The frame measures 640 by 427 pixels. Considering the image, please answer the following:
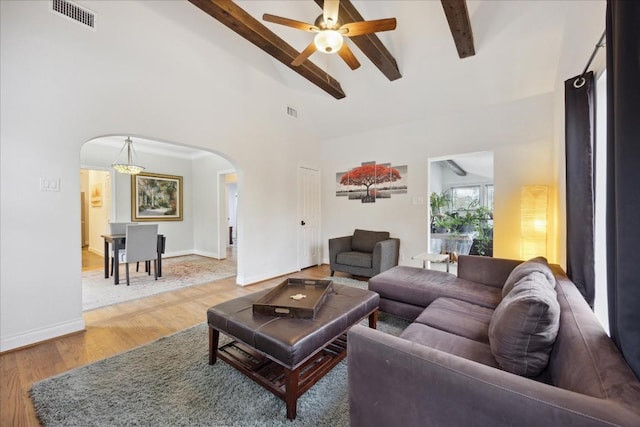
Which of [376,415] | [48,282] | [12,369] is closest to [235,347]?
[376,415]

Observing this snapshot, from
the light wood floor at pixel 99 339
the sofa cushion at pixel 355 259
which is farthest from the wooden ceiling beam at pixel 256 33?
the light wood floor at pixel 99 339

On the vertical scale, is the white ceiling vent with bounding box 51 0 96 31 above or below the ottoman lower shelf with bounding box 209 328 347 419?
above

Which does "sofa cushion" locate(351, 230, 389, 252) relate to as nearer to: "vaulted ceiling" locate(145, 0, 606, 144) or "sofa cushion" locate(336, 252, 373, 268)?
"sofa cushion" locate(336, 252, 373, 268)

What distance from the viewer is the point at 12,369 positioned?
1.97 metres

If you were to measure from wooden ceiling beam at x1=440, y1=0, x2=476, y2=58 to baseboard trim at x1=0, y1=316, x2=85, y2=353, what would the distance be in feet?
14.9

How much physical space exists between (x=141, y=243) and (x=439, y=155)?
194 inches

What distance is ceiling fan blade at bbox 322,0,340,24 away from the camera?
1.95 m

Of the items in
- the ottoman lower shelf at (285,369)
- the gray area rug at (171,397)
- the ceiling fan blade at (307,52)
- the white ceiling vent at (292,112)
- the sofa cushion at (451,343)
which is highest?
the white ceiling vent at (292,112)

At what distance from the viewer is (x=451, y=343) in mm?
1515

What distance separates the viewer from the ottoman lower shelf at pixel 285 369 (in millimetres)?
1482

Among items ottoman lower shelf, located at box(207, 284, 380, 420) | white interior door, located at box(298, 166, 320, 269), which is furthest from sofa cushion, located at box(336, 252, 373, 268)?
ottoman lower shelf, located at box(207, 284, 380, 420)

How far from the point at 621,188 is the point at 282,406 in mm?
1912

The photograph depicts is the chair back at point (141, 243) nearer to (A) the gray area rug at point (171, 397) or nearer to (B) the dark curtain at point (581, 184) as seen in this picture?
(A) the gray area rug at point (171, 397)

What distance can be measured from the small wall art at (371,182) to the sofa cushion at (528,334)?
137 inches
